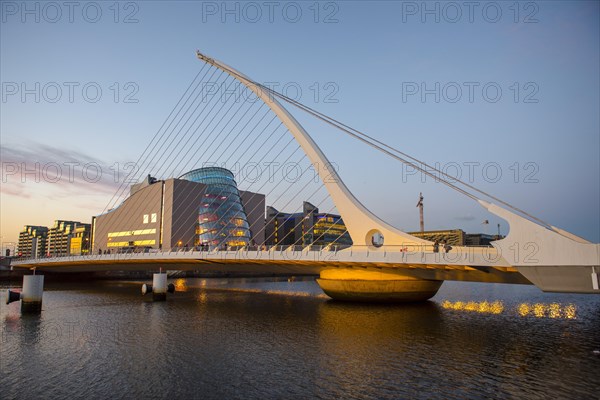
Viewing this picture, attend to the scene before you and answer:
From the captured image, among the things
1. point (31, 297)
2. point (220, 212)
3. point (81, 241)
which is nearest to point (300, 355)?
point (31, 297)

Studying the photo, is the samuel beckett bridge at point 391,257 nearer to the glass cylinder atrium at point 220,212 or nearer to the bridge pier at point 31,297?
the bridge pier at point 31,297

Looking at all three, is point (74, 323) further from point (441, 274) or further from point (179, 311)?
point (441, 274)

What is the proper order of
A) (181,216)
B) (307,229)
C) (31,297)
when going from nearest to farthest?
(31,297) < (181,216) < (307,229)

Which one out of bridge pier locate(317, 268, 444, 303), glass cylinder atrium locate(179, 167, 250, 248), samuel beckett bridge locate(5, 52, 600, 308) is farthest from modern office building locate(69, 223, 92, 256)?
bridge pier locate(317, 268, 444, 303)

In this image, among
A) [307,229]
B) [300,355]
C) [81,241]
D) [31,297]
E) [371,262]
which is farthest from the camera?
[307,229]

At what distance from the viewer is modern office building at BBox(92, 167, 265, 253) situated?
101 meters

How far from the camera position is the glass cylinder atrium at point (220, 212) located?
10512 centimetres

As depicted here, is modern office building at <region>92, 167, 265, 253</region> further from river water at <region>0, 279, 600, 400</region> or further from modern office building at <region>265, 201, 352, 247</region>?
river water at <region>0, 279, 600, 400</region>

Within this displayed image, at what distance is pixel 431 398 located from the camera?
11.5m

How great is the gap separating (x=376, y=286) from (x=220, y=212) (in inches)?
3194

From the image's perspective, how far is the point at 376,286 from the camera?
3195cm

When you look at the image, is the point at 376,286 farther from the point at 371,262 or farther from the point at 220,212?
the point at 220,212

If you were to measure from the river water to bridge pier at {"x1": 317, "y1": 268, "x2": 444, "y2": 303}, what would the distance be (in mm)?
3200

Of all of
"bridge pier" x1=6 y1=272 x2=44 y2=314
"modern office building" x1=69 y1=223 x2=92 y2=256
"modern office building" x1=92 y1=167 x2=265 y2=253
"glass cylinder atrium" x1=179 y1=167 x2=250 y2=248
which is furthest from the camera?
"modern office building" x1=69 y1=223 x2=92 y2=256
